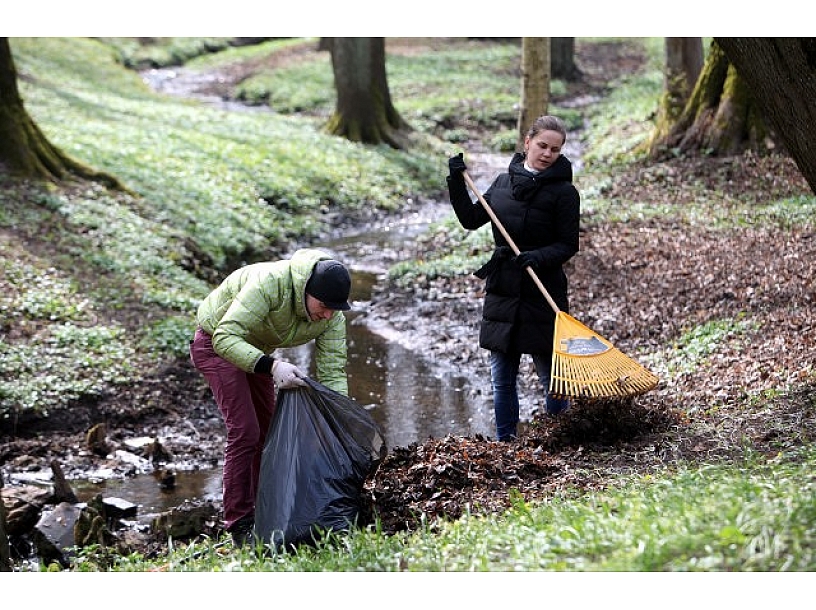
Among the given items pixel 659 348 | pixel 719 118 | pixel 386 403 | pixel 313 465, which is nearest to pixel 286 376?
pixel 313 465

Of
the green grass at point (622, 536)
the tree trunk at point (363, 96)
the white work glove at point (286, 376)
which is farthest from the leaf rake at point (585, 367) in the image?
the tree trunk at point (363, 96)

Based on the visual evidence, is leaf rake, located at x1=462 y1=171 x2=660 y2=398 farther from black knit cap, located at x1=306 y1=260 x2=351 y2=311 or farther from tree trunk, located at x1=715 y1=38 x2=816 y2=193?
tree trunk, located at x1=715 y1=38 x2=816 y2=193

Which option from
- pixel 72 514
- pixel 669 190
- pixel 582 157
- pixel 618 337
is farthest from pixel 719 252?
pixel 582 157

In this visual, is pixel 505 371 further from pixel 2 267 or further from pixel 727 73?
pixel 727 73

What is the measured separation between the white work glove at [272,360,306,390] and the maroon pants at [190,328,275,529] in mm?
395

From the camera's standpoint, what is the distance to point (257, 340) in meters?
→ 5.59

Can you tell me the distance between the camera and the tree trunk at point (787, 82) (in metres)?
5.80

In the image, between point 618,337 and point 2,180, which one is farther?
point 2,180

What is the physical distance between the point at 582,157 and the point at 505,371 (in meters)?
13.5

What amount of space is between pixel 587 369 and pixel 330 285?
5.66 ft

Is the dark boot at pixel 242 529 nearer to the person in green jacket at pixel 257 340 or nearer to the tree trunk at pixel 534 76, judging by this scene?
the person in green jacket at pixel 257 340

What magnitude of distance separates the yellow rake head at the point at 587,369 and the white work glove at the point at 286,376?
152 centimetres

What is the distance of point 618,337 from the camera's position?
8922 mm

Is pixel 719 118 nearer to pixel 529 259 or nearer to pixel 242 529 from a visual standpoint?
pixel 529 259
